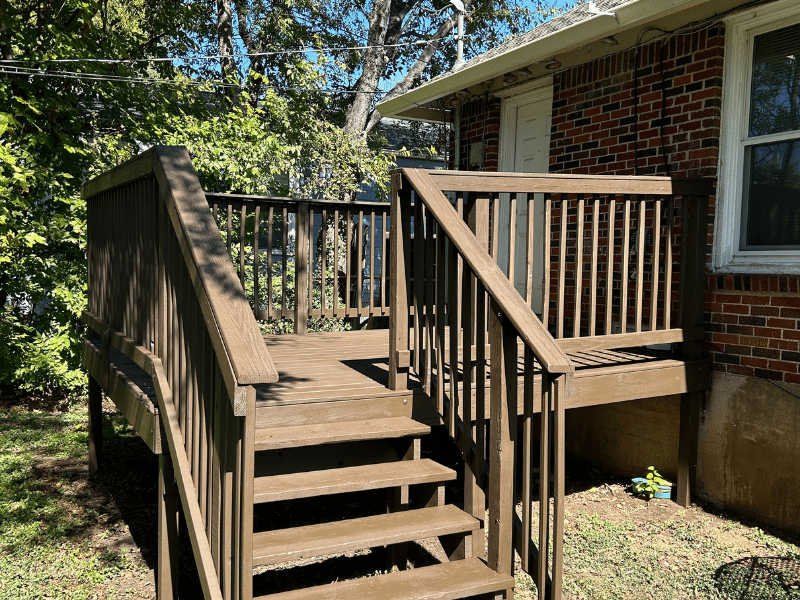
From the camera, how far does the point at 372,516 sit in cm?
327

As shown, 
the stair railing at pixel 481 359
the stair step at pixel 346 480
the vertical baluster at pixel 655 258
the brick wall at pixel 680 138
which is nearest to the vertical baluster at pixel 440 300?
the stair railing at pixel 481 359

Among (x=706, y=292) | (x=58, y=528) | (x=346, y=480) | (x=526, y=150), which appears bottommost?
(x=58, y=528)

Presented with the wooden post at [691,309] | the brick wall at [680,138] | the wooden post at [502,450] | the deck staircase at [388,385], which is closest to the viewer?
the deck staircase at [388,385]

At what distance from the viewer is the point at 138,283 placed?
155 inches

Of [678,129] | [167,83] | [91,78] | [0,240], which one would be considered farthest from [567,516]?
[167,83]

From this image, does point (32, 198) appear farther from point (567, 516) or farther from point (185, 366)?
point (567, 516)

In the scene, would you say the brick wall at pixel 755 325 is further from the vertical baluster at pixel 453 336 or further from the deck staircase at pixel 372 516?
the deck staircase at pixel 372 516

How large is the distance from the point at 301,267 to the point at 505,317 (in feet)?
11.2

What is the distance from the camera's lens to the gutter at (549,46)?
4.54 metres

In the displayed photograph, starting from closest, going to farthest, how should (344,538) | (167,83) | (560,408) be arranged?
(560,408), (344,538), (167,83)

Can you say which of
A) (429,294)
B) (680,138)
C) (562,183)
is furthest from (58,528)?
(680,138)

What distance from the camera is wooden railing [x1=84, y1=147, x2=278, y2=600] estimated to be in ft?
7.95

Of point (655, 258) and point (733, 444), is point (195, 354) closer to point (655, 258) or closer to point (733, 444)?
point (655, 258)

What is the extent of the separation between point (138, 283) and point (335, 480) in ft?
5.28
